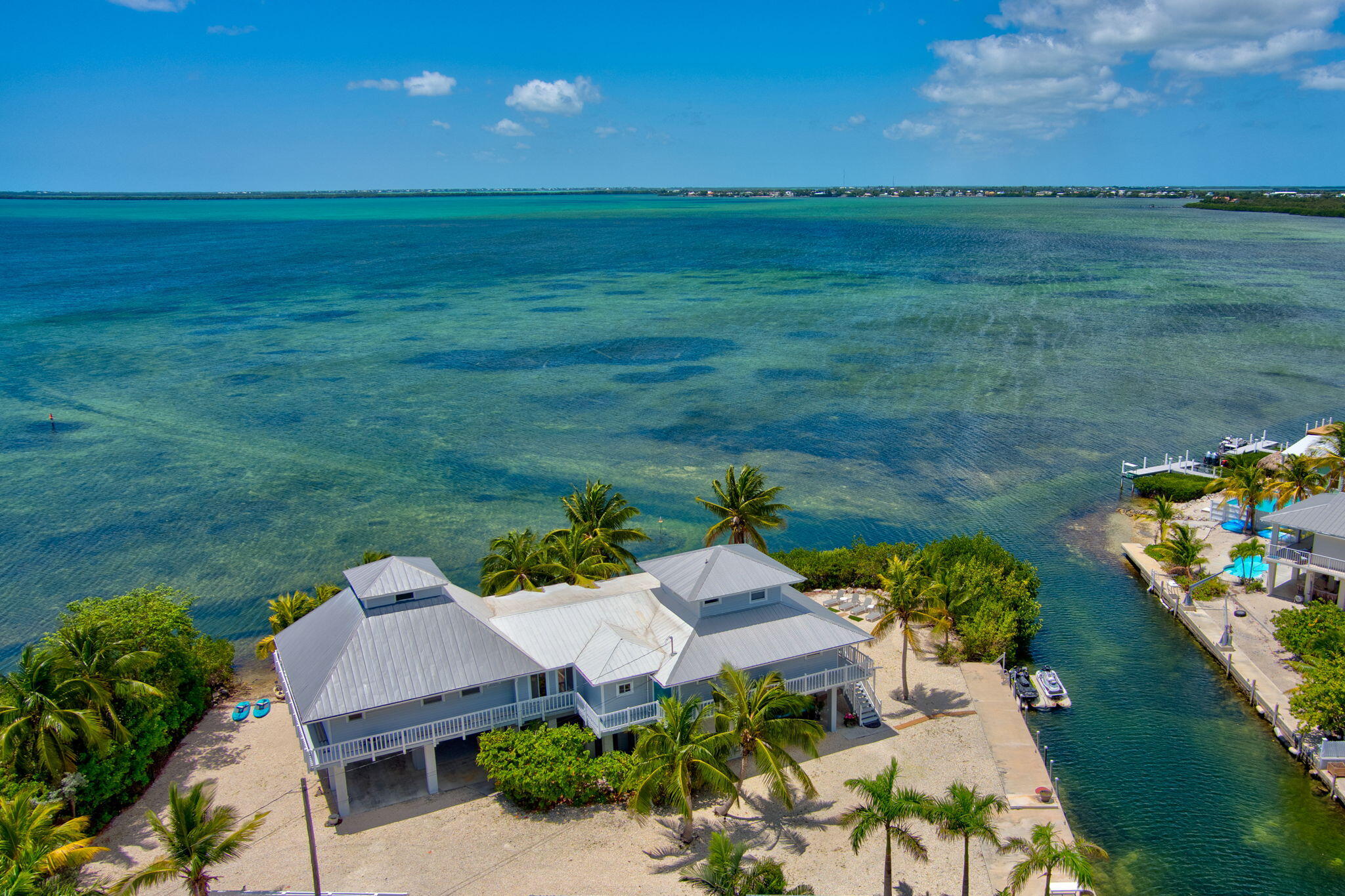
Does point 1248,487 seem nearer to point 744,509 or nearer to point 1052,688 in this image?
point 1052,688

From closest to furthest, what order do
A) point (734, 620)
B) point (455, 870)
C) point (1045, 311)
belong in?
point (455, 870), point (734, 620), point (1045, 311)

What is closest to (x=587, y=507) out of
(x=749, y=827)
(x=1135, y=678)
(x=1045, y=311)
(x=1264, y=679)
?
(x=749, y=827)

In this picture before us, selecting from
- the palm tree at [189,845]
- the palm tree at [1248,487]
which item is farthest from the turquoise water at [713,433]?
the palm tree at [189,845]

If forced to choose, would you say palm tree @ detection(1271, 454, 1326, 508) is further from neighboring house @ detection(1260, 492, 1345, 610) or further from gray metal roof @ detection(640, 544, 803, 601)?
gray metal roof @ detection(640, 544, 803, 601)

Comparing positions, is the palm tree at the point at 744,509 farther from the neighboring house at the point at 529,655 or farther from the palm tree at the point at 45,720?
the palm tree at the point at 45,720

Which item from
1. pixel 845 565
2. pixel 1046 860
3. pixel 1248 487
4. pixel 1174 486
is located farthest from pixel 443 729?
pixel 1174 486

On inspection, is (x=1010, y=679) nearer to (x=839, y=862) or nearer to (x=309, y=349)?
(x=839, y=862)
